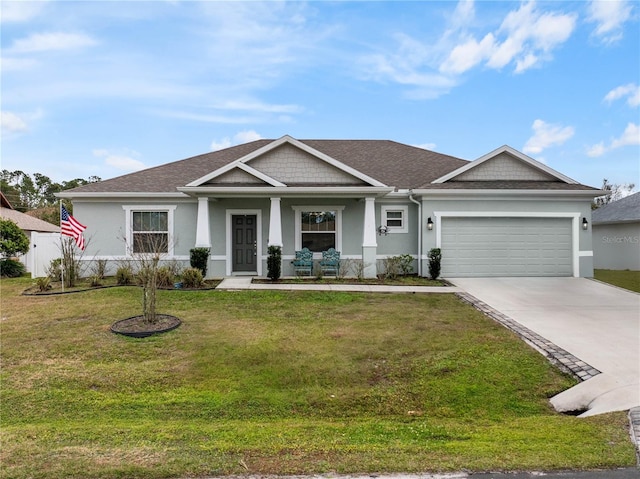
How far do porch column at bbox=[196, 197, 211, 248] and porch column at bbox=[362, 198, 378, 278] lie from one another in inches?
214

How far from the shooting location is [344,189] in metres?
12.6

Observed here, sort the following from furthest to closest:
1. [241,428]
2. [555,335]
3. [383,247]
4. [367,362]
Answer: [383,247] < [555,335] < [367,362] < [241,428]

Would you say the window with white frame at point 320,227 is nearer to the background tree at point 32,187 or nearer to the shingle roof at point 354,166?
the shingle roof at point 354,166

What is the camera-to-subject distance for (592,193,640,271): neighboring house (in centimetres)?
1748

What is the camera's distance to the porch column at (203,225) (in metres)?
12.7

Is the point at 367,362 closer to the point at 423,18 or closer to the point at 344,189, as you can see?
the point at 344,189

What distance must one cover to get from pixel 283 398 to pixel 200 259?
867 centimetres

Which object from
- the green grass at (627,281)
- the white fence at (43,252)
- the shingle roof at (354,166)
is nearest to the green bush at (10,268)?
the white fence at (43,252)

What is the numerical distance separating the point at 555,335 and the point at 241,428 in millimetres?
5980

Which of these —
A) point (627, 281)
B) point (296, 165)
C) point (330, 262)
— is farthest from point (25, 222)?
point (627, 281)

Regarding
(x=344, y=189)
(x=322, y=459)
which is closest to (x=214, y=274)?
(x=344, y=189)

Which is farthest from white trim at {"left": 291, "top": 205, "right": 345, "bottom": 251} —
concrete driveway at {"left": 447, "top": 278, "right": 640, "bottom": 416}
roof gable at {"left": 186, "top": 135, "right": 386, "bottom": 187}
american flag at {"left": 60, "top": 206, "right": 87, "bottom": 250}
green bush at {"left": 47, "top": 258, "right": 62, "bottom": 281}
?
green bush at {"left": 47, "top": 258, "right": 62, "bottom": 281}

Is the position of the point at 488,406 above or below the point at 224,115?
below

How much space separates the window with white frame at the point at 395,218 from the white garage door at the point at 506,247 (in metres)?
1.45
